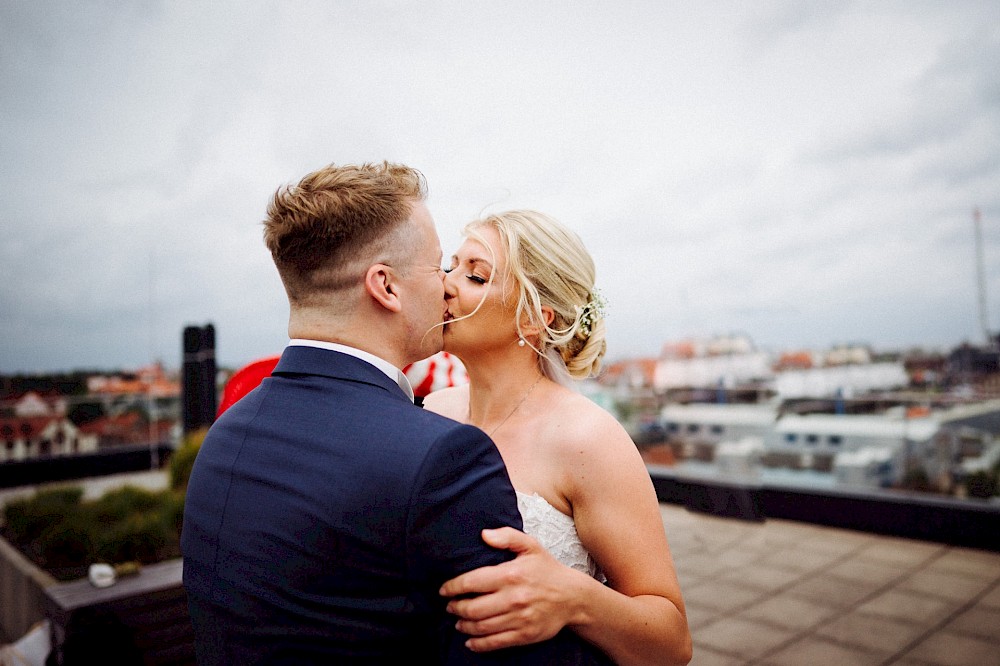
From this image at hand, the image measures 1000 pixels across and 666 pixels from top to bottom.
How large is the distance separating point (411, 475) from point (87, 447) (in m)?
7.55

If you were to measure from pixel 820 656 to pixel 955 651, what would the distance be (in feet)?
2.74

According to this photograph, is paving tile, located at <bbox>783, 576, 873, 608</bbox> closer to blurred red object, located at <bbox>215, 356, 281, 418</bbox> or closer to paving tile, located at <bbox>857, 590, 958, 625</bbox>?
paving tile, located at <bbox>857, 590, 958, 625</bbox>

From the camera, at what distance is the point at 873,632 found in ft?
13.6

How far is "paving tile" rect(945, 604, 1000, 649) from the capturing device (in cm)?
407

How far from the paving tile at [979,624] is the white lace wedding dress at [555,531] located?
3966 mm

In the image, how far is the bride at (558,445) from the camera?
1.14 meters

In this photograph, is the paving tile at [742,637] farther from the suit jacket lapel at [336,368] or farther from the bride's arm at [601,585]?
the suit jacket lapel at [336,368]

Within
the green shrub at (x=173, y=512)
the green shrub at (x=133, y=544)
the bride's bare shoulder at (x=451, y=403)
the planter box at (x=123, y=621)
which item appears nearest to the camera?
the bride's bare shoulder at (x=451, y=403)

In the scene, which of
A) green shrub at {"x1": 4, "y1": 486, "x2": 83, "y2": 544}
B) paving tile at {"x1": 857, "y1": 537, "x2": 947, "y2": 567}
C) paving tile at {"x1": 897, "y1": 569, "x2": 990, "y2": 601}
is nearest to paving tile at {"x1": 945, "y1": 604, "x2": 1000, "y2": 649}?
paving tile at {"x1": 897, "y1": 569, "x2": 990, "y2": 601}

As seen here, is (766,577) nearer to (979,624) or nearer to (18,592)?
(979,624)

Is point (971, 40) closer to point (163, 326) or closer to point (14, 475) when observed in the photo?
point (163, 326)

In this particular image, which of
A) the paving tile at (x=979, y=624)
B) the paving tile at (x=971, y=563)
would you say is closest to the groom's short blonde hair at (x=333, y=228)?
the paving tile at (x=979, y=624)

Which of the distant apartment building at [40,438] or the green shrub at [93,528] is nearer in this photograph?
the green shrub at [93,528]

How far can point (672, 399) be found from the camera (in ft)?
28.0
